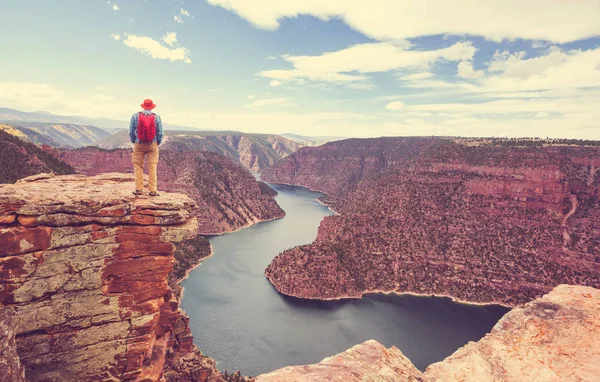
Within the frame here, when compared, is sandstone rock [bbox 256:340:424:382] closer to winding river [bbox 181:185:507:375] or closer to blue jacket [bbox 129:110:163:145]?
blue jacket [bbox 129:110:163:145]

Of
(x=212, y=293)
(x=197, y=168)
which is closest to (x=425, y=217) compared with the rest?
(x=212, y=293)

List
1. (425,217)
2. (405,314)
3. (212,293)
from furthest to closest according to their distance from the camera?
(425,217) → (212,293) → (405,314)

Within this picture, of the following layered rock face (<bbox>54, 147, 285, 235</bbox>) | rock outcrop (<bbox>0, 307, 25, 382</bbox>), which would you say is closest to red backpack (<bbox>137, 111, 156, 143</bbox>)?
rock outcrop (<bbox>0, 307, 25, 382</bbox>)

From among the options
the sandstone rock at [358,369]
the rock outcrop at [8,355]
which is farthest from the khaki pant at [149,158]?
the sandstone rock at [358,369]

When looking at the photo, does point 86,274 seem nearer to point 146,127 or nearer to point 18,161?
point 146,127

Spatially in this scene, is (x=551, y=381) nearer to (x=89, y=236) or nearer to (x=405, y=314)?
(x=89, y=236)

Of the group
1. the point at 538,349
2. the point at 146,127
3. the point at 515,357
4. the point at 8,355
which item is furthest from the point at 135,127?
the point at 538,349
